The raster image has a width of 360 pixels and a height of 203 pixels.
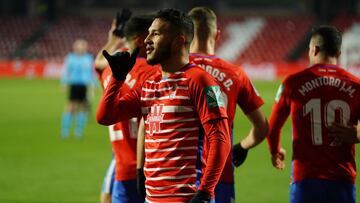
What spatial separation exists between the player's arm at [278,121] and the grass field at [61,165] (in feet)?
11.5

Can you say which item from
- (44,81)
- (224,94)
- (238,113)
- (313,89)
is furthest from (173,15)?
(44,81)

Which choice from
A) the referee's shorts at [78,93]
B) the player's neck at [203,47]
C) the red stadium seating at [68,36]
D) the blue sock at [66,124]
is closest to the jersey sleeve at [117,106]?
the player's neck at [203,47]

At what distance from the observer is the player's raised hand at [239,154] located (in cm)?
585

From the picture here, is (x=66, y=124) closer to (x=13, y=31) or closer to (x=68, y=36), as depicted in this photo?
(x=68, y=36)

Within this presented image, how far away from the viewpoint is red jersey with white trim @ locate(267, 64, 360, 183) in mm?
5465

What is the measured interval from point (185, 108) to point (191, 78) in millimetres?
181

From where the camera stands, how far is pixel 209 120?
4.23 metres

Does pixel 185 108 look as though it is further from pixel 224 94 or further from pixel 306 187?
pixel 306 187

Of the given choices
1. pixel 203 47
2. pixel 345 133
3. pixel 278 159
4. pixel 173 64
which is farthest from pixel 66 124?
pixel 173 64

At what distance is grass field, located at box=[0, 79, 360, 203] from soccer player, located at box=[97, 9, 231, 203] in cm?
519

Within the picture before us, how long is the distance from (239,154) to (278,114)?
0.46m

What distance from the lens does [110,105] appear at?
467 centimetres

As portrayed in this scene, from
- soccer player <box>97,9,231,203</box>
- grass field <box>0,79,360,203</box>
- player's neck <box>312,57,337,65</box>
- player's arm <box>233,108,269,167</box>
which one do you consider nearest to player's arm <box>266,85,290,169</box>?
player's arm <box>233,108,269,167</box>

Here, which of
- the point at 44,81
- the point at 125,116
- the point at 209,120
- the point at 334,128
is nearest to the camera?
the point at 209,120
